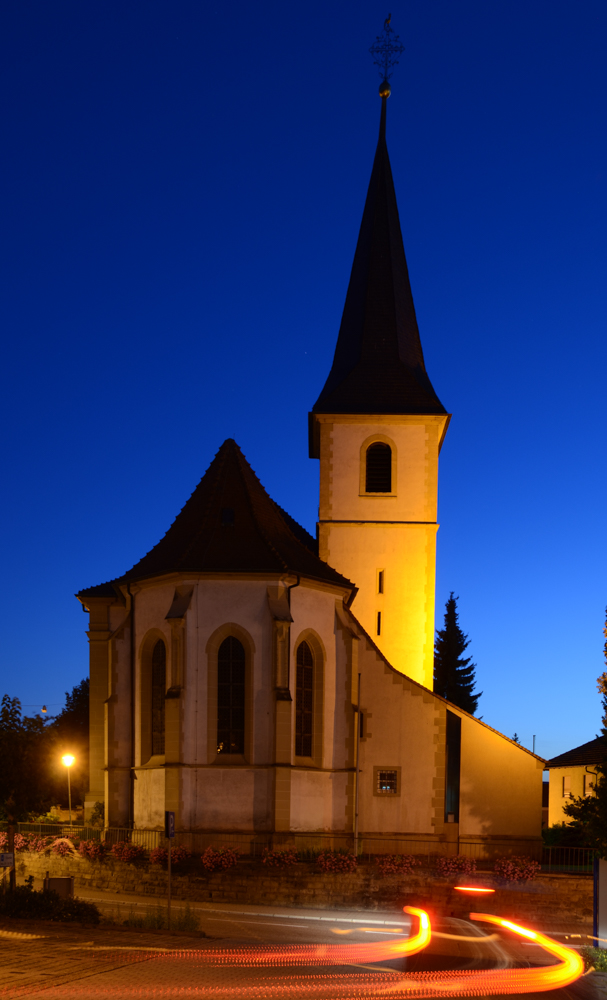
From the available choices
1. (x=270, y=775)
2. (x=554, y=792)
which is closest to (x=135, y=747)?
(x=270, y=775)

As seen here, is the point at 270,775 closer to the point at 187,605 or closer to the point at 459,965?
the point at 187,605

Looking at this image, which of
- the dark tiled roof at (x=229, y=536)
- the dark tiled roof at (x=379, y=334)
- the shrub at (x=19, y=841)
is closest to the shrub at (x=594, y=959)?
the dark tiled roof at (x=229, y=536)

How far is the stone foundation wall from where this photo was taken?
2116cm

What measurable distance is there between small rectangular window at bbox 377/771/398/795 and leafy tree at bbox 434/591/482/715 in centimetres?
2999

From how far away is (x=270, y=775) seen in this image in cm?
2583

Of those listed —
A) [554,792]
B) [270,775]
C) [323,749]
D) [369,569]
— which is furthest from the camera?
[554,792]

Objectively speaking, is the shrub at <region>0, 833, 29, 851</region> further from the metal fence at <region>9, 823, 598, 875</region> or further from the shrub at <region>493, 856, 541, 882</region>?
the shrub at <region>493, 856, 541, 882</region>

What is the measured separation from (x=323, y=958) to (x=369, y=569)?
19.7 metres

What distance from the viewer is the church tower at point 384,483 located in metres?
33.8

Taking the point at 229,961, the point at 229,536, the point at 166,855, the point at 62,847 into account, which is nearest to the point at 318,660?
the point at 229,536

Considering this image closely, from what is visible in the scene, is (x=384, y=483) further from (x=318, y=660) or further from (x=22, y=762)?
(x=22, y=762)

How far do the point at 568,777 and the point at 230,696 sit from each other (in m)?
27.5

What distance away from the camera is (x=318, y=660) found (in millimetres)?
28281

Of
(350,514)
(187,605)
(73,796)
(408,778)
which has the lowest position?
(73,796)
